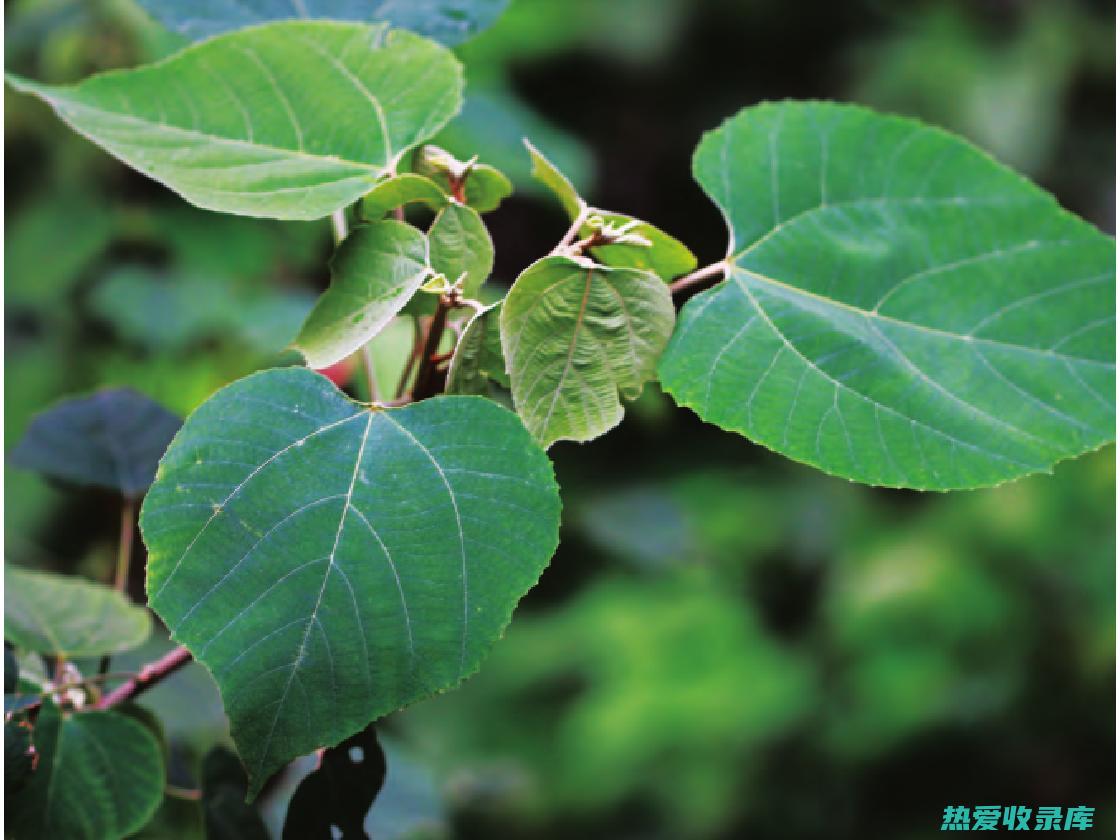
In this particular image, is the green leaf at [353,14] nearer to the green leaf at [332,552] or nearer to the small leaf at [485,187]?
the small leaf at [485,187]

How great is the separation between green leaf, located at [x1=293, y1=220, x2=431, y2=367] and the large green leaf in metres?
0.12

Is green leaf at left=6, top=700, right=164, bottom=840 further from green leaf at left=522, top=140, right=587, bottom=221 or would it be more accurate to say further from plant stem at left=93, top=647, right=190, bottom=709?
green leaf at left=522, top=140, right=587, bottom=221

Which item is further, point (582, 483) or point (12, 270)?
point (12, 270)

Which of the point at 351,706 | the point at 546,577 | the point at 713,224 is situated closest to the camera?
the point at 351,706

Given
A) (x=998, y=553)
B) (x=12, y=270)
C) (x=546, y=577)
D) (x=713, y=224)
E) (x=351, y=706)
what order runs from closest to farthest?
(x=351, y=706) → (x=546, y=577) → (x=12, y=270) → (x=998, y=553) → (x=713, y=224)

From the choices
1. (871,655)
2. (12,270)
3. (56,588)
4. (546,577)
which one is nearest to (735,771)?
(871,655)

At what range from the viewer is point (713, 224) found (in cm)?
221

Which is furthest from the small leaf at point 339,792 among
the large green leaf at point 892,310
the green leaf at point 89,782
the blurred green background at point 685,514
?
the blurred green background at point 685,514

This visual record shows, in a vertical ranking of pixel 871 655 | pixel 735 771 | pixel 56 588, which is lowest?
pixel 735 771

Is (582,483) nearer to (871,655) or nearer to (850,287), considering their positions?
(850,287)

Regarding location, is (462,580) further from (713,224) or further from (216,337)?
(713,224)

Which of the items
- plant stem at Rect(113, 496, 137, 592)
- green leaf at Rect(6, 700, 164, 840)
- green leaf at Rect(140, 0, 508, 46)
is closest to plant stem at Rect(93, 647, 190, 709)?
green leaf at Rect(6, 700, 164, 840)

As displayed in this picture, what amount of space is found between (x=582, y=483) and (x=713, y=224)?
3.79 feet

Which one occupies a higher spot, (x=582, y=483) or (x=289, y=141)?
(x=289, y=141)
